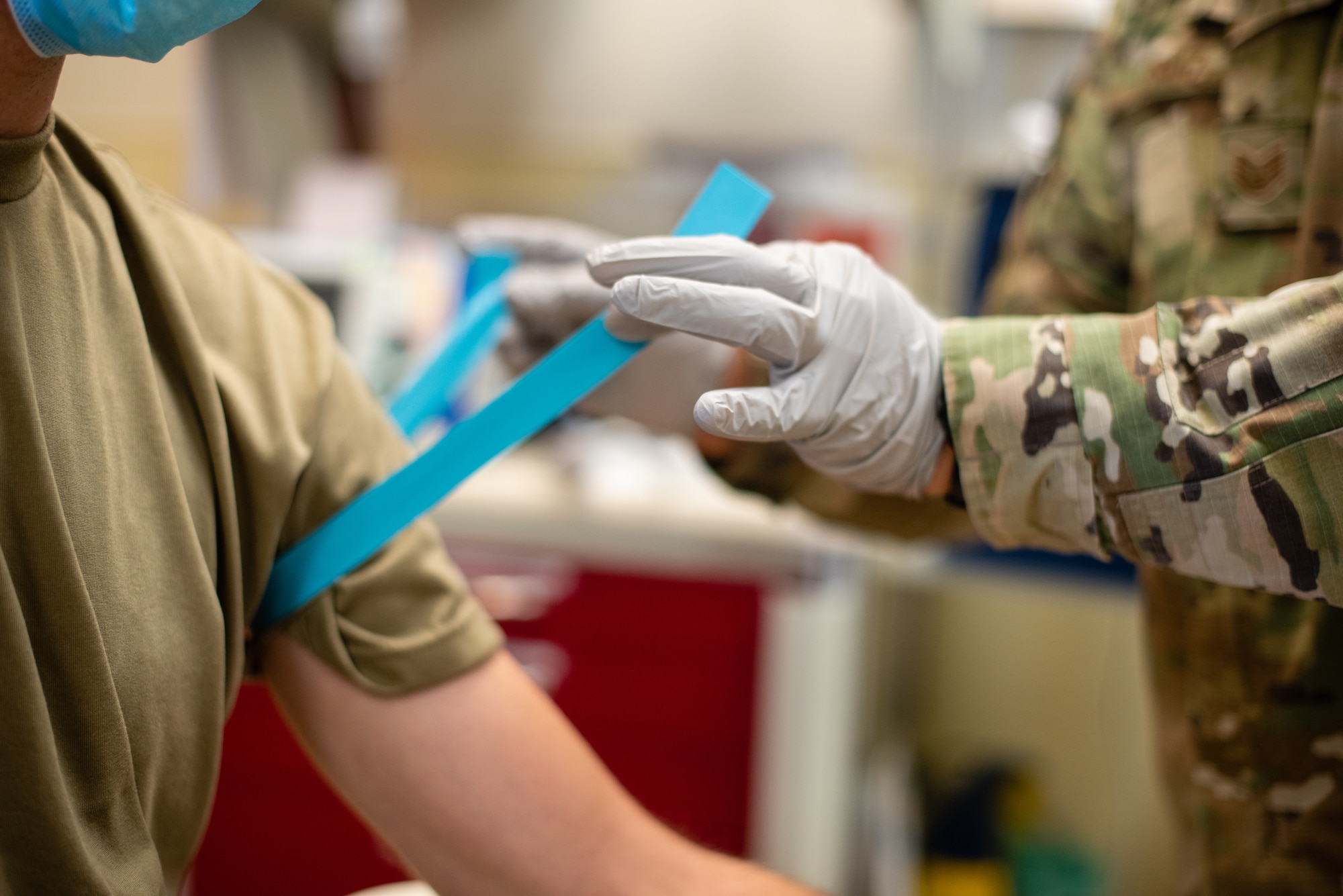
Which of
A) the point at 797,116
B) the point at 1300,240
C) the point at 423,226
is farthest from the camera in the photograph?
the point at 423,226

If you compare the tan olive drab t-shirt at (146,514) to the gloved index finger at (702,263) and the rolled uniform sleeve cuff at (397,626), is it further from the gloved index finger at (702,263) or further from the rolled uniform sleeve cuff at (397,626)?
the gloved index finger at (702,263)

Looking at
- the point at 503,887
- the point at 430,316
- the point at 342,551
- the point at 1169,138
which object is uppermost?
the point at 1169,138

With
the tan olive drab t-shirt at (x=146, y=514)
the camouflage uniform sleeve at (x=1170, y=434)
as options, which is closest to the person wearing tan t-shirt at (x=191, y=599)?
the tan olive drab t-shirt at (x=146, y=514)

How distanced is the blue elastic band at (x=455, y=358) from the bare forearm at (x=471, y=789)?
0.79 feet

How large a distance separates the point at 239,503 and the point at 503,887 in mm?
315

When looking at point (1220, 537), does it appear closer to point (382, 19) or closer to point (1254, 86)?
point (1254, 86)

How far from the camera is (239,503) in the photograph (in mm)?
639

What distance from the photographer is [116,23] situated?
1.51ft

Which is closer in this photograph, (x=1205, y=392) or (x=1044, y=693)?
(x=1205, y=392)

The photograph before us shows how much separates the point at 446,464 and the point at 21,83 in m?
0.30

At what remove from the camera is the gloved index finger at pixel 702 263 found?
637 mm

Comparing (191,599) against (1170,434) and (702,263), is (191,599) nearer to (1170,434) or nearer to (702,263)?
(702,263)

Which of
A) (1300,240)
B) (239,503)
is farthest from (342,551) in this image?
(1300,240)

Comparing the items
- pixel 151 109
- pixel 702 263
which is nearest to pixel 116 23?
pixel 702 263
